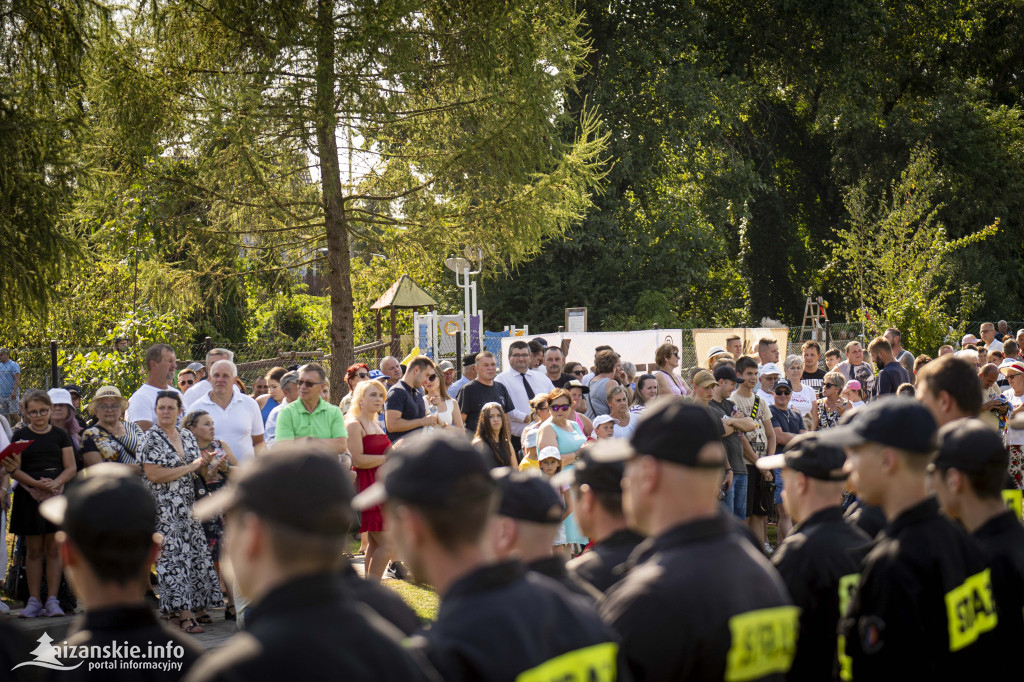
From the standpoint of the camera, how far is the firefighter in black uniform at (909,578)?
3.09 meters

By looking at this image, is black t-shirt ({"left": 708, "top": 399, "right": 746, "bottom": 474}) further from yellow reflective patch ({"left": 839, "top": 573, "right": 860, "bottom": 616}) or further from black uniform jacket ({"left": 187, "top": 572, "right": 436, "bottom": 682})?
black uniform jacket ({"left": 187, "top": 572, "right": 436, "bottom": 682})

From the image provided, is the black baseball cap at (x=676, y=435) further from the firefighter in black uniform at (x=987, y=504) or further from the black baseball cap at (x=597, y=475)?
the firefighter in black uniform at (x=987, y=504)

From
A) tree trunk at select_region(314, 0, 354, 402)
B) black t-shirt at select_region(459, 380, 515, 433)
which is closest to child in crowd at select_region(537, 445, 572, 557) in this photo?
black t-shirt at select_region(459, 380, 515, 433)

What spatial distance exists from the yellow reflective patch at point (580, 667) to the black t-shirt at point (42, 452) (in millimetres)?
6984

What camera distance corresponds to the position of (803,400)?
11.4m

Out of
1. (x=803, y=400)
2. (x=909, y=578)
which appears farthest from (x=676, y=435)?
(x=803, y=400)

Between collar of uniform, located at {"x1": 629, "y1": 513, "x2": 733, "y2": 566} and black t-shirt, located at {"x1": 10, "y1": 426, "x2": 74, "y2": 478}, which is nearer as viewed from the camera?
collar of uniform, located at {"x1": 629, "y1": 513, "x2": 733, "y2": 566}

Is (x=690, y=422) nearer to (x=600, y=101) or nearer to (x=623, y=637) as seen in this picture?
(x=623, y=637)

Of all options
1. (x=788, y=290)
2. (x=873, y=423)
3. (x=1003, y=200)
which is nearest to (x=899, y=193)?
(x=1003, y=200)

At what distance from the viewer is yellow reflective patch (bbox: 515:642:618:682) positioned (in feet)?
7.34

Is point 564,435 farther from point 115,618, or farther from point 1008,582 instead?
point 115,618

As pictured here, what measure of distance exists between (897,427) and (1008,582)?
33.9 inches

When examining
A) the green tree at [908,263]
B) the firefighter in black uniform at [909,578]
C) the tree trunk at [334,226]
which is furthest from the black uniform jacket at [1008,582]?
the green tree at [908,263]

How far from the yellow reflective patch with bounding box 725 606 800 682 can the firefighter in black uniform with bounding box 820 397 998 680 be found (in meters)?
0.48
